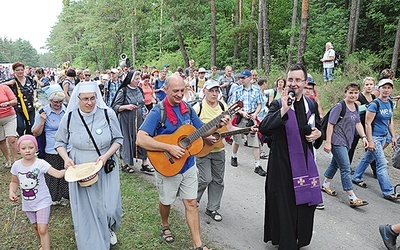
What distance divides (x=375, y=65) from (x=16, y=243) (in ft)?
53.9

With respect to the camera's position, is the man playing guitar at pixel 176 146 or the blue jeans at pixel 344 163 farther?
the blue jeans at pixel 344 163

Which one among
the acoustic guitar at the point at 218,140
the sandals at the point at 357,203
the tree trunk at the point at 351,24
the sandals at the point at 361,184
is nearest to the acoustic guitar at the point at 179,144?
the acoustic guitar at the point at 218,140

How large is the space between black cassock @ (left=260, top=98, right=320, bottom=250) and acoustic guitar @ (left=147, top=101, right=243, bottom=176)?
767 millimetres

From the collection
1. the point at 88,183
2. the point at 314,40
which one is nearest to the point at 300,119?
the point at 88,183

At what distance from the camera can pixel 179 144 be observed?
3.73m

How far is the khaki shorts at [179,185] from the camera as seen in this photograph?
A: 3.79 m

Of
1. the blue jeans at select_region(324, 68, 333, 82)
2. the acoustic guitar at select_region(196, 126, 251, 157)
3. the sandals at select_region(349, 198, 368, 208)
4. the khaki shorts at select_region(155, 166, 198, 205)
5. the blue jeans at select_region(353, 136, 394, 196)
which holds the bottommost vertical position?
the sandals at select_region(349, 198, 368, 208)

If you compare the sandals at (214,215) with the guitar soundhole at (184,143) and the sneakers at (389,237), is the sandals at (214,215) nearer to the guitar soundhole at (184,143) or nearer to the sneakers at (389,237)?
the guitar soundhole at (184,143)

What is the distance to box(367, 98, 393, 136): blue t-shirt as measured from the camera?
5670mm

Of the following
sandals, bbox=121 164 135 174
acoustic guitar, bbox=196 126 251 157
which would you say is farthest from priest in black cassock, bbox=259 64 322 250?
sandals, bbox=121 164 135 174

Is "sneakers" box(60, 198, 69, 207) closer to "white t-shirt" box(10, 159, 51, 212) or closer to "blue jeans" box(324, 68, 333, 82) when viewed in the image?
"white t-shirt" box(10, 159, 51, 212)

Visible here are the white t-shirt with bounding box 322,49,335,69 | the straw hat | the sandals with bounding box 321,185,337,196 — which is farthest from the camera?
the white t-shirt with bounding box 322,49,335,69

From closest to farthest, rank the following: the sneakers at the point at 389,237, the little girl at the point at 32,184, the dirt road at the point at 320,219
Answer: the little girl at the point at 32,184
the sneakers at the point at 389,237
the dirt road at the point at 320,219

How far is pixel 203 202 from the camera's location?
5.45 m
